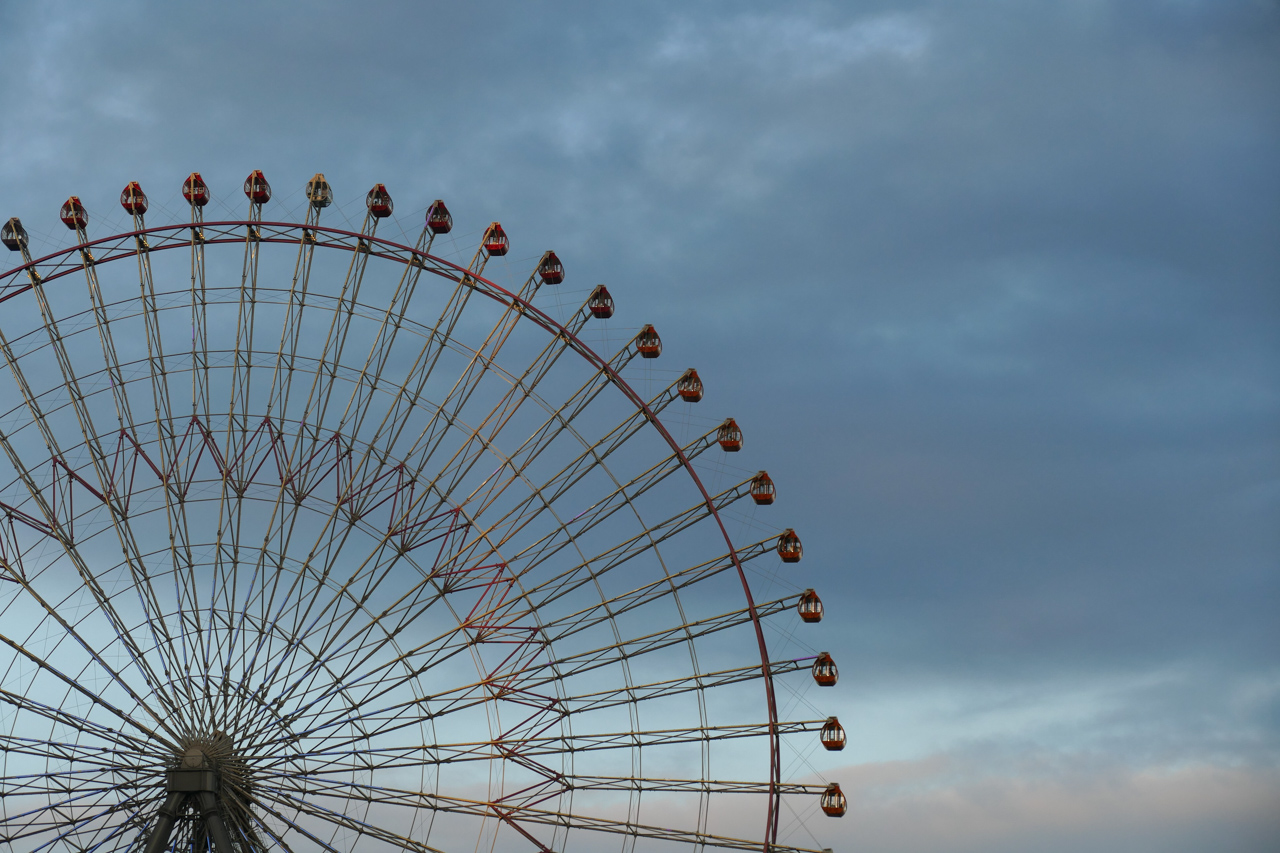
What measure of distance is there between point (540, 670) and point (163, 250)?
730 inches

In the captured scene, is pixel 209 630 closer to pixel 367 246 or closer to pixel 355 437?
pixel 355 437

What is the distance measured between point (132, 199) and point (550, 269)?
1392 cm

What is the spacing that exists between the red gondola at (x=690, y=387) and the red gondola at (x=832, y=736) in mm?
11653

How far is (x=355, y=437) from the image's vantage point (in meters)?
57.9

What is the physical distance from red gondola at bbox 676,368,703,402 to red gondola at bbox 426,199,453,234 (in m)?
9.42

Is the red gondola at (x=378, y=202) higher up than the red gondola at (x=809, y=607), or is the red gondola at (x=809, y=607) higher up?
the red gondola at (x=378, y=202)

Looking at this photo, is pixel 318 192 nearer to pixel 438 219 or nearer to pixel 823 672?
pixel 438 219

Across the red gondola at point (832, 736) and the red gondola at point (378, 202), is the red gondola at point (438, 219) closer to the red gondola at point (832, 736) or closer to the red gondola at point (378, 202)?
the red gondola at point (378, 202)

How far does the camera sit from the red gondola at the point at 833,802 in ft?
191

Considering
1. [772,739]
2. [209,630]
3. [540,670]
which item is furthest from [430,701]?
[772,739]

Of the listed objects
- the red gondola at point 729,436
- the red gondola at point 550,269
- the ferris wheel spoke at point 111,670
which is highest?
the red gondola at point 550,269

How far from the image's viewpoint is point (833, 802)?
2295 inches

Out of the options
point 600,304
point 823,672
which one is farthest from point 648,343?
point 823,672

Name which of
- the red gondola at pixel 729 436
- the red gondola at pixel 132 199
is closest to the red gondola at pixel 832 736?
the red gondola at pixel 729 436
